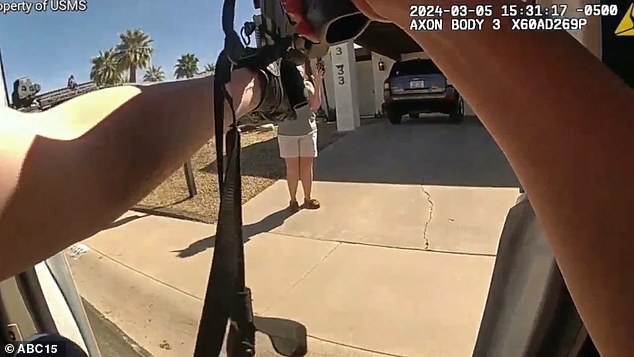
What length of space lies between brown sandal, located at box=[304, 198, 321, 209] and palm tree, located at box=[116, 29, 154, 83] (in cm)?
224

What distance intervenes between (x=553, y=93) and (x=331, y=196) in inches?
154

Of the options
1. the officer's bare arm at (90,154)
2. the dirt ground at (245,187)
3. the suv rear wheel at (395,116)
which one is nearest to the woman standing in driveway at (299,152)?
the dirt ground at (245,187)

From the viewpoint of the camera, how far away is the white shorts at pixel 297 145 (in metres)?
3.76

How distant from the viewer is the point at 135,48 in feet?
6.07

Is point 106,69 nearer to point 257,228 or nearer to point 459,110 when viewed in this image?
point 459,110

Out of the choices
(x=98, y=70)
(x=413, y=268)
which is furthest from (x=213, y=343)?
(x=413, y=268)

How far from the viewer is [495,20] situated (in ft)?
1.15

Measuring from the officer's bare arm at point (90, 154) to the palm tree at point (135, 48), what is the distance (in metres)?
0.97

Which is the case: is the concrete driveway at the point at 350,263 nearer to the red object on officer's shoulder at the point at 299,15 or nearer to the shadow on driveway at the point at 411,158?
the shadow on driveway at the point at 411,158

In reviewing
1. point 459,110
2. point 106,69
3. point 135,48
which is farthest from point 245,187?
point 459,110

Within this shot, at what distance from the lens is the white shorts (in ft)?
12.3

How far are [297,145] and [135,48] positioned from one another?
203 centimetres

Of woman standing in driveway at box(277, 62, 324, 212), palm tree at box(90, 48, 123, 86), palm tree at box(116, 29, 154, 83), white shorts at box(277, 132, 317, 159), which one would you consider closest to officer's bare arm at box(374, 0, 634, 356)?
palm tree at box(90, 48, 123, 86)

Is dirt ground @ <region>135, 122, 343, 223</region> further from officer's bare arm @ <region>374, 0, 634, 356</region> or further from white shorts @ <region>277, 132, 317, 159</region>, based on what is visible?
officer's bare arm @ <region>374, 0, 634, 356</region>
